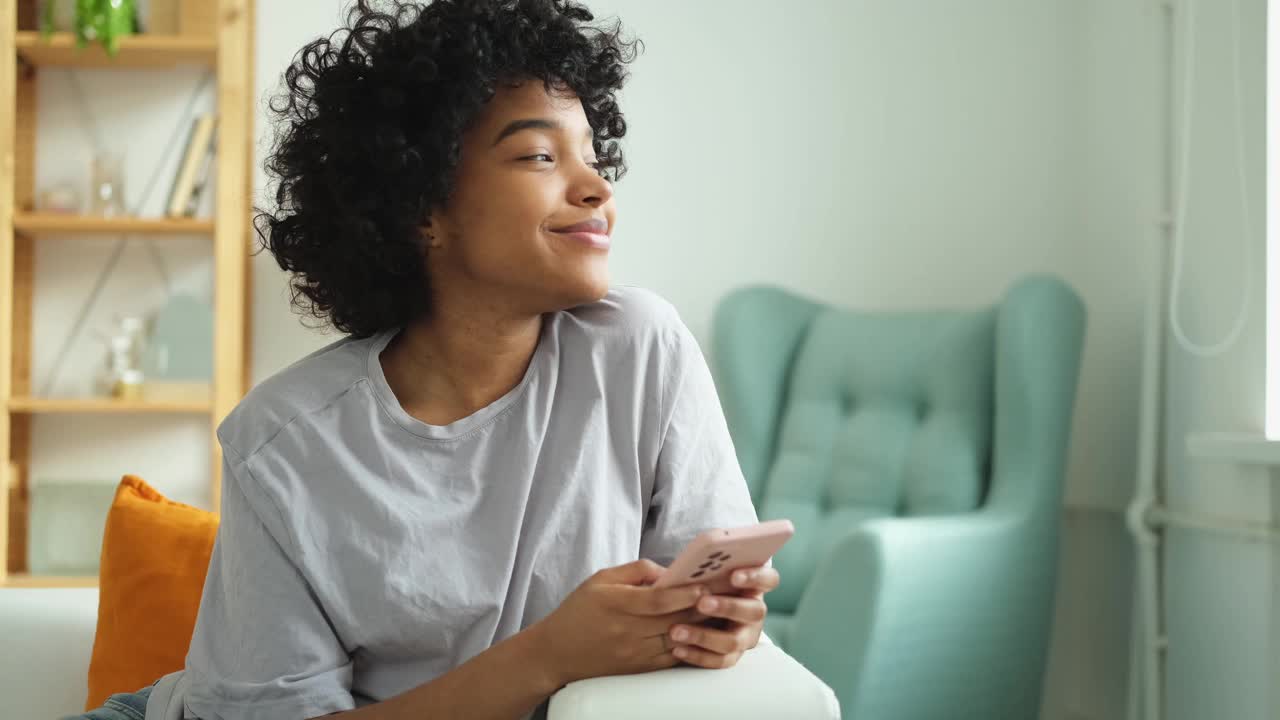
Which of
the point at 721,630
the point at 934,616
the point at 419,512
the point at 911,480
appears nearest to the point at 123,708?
the point at 419,512

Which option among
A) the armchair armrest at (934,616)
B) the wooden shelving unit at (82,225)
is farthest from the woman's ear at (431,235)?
the wooden shelving unit at (82,225)

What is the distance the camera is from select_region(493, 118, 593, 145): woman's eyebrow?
1.22 meters

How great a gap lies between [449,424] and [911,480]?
1557 mm

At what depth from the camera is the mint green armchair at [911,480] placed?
2.02 meters

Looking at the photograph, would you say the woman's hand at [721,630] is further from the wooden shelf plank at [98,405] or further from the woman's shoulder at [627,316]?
the wooden shelf plank at [98,405]

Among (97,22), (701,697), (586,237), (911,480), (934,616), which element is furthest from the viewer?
Result: (97,22)

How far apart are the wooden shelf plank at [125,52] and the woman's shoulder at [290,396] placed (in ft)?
6.60

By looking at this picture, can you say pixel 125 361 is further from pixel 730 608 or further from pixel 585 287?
pixel 730 608

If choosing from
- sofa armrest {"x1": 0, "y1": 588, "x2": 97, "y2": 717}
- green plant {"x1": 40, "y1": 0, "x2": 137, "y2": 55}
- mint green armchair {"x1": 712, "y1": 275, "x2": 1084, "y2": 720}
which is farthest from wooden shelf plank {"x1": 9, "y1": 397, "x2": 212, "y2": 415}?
sofa armrest {"x1": 0, "y1": 588, "x2": 97, "y2": 717}

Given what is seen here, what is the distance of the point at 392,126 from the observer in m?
1.21

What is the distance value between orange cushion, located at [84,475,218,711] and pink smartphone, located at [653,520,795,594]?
766 mm

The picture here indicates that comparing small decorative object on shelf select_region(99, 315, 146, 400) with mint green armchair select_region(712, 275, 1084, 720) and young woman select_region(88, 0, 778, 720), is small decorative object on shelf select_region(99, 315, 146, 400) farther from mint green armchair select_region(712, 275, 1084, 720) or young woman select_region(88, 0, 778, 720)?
young woman select_region(88, 0, 778, 720)

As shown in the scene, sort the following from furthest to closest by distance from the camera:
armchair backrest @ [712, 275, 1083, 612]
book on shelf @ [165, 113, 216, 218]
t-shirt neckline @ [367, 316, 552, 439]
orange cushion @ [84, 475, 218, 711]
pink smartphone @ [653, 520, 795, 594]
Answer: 1. book on shelf @ [165, 113, 216, 218]
2. armchair backrest @ [712, 275, 1083, 612]
3. orange cushion @ [84, 475, 218, 711]
4. t-shirt neckline @ [367, 316, 552, 439]
5. pink smartphone @ [653, 520, 795, 594]

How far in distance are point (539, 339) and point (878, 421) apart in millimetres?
1474
